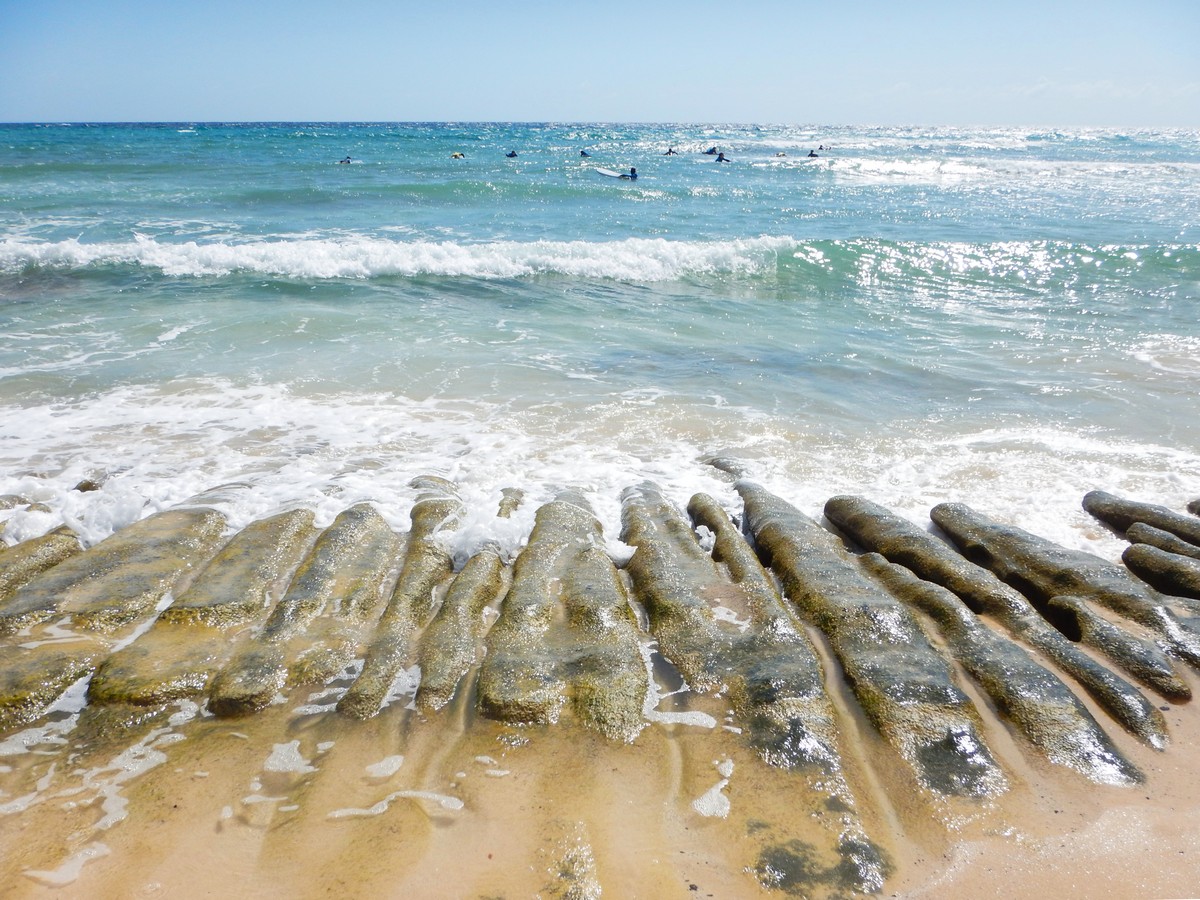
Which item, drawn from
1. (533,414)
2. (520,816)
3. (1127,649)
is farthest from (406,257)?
(1127,649)

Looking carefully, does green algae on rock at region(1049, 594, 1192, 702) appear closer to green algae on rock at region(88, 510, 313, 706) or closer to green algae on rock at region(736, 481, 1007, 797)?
green algae on rock at region(736, 481, 1007, 797)

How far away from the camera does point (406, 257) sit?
58.8 feet

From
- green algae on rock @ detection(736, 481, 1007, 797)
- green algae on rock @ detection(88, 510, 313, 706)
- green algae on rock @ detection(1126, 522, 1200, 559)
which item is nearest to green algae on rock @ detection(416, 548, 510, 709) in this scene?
green algae on rock @ detection(88, 510, 313, 706)

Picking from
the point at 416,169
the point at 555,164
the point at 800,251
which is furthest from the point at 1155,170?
the point at 416,169

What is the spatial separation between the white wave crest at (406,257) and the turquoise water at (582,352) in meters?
0.09

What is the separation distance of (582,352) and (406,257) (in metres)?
8.16

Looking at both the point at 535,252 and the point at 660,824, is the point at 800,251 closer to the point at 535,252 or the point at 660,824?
the point at 535,252

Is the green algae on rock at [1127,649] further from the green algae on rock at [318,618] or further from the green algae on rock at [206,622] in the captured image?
the green algae on rock at [206,622]

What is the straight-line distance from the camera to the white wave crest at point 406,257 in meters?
16.8

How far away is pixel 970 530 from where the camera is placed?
5859mm

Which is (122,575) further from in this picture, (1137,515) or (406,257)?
(406,257)

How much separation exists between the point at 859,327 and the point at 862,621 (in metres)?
10.9

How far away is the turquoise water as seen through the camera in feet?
24.1

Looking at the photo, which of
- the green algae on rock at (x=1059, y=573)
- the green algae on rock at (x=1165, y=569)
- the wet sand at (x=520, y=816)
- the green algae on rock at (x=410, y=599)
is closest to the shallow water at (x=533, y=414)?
the wet sand at (x=520, y=816)
